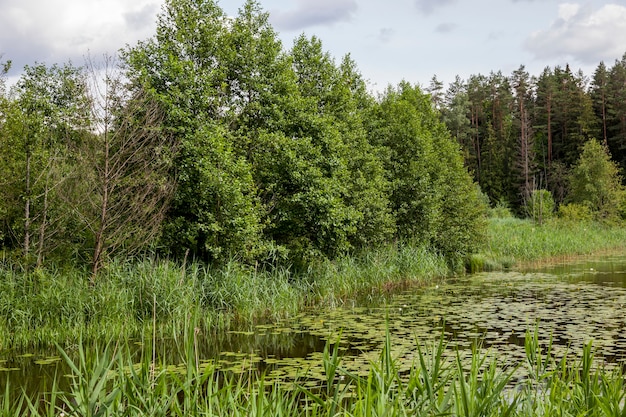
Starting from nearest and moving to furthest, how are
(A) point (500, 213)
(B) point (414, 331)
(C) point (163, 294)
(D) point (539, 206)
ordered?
(B) point (414, 331) < (C) point (163, 294) < (D) point (539, 206) < (A) point (500, 213)

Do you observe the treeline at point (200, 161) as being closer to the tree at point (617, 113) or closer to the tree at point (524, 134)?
the tree at point (524, 134)

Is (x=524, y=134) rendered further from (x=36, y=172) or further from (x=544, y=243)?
(x=36, y=172)

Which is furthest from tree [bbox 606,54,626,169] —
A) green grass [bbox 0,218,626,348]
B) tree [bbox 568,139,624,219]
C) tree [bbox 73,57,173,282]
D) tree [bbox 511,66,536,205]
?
tree [bbox 73,57,173,282]

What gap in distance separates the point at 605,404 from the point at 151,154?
1159cm

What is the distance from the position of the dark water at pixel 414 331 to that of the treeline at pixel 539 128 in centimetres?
3772

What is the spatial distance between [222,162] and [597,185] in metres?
36.6

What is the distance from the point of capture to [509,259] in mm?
24969

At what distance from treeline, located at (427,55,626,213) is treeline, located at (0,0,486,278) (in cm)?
3612

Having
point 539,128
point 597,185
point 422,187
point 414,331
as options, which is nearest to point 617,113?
point 539,128

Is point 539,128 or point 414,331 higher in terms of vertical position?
point 539,128

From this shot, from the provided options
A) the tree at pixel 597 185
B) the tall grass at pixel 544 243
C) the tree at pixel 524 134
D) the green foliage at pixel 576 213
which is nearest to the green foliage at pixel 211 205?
the tall grass at pixel 544 243

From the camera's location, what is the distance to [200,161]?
532 inches

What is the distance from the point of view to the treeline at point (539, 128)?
55781 millimetres

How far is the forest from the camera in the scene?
1205 cm
